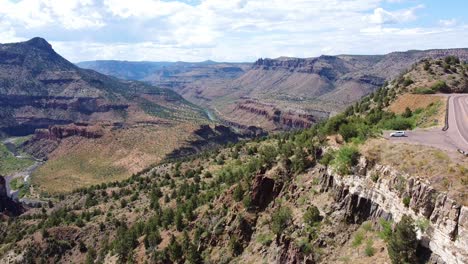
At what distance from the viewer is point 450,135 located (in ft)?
126

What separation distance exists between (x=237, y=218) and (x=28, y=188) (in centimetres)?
13262

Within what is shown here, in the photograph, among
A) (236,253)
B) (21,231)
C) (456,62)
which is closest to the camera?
(236,253)

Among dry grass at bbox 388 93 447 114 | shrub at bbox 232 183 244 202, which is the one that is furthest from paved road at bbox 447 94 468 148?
shrub at bbox 232 183 244 202

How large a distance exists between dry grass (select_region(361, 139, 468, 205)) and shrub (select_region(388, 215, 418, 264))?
10.9 ft

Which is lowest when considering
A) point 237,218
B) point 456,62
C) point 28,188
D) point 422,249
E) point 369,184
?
point 28,188

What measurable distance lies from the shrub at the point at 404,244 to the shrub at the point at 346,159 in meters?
9.87

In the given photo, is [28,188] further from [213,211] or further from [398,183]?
[398,183]

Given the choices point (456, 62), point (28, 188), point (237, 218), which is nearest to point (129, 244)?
point (237, 218)

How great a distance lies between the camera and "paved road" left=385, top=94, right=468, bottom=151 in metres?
34.5

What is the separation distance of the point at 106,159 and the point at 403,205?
165 meters

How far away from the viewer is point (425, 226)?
2600 centimetres

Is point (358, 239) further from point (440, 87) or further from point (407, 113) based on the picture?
point (440, 87)

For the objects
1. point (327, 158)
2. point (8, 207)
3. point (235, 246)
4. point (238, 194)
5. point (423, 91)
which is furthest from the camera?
point (8, 207)

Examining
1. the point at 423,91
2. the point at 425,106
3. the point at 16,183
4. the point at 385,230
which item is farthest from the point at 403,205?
the point at 16,183
